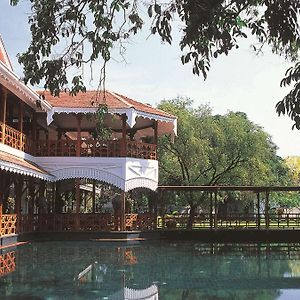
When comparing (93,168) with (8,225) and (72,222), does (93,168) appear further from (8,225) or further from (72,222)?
(8,225)

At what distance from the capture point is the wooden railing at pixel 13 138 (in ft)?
51.4

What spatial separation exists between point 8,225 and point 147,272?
706 centimetres

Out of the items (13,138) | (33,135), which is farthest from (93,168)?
(13,138)

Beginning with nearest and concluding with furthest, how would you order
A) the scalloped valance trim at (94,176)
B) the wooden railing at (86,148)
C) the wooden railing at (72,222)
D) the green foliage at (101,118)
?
1. the green foliage at (101,118)
2. the scalloped valance trim at (94,176)
3. the wooden railing at (72,222)
4. the wooden railing at (86,148)

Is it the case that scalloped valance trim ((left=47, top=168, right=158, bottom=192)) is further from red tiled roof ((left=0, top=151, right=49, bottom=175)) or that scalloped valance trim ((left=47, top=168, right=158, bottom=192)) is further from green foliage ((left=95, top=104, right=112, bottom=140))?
green foliage ((left=95, top=104, right=112, bottom=140))

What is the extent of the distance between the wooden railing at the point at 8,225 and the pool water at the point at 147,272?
2.43 feet

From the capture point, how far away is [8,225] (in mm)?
16656

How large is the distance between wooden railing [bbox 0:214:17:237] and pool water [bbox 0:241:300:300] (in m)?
0.74

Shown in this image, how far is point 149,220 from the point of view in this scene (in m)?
20.6

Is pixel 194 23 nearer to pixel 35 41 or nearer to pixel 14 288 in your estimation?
pixel 35 41

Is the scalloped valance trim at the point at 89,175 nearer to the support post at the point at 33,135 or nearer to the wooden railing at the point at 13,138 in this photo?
the support post at the point at 33,135

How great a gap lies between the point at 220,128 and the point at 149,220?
23.8 feet

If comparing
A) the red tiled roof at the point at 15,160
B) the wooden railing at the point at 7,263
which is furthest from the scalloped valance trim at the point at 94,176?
the wooden railing at the point at 7,263

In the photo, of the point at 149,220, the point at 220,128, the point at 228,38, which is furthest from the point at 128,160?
the point at 228,38
